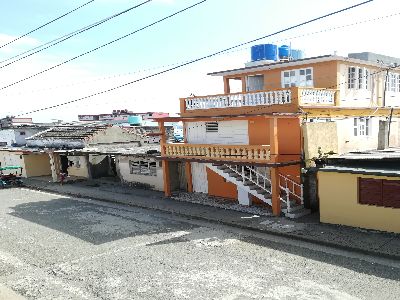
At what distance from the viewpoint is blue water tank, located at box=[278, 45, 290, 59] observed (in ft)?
87.6

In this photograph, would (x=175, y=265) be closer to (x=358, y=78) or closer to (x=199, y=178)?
(x=199, y=178)

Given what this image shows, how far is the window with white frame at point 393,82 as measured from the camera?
25128 millimetres

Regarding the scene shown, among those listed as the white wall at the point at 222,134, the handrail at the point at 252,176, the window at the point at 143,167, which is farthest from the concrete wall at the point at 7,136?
the handrail at the point at 252,176

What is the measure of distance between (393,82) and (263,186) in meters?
14.3

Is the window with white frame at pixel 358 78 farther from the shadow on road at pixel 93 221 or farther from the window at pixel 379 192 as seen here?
the shadow on road at pixel 93 221

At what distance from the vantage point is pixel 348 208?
1519 cm

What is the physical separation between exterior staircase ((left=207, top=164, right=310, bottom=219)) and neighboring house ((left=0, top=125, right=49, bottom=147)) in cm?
3870

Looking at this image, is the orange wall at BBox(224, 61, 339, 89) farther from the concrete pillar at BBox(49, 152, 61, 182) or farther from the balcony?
the concrete pillar at BBox(49, 152, 61, 182)

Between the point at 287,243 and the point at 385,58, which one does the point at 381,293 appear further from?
the point at 385,58

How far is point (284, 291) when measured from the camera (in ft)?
34.1

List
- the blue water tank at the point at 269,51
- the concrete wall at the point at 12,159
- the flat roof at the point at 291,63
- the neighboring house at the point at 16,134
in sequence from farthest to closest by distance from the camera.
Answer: the neighboring house at the point at 16,134, the concrete wall at the point at 12,159, the blue water tank at the point at 269,51, the flat roof at the point at 291,63

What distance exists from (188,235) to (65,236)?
6162mm

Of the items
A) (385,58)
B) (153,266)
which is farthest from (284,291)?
(385,58)

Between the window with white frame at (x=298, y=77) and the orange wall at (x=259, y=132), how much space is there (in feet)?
16.7
